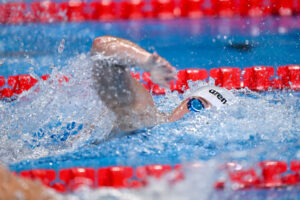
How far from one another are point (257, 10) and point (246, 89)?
1.82 meters

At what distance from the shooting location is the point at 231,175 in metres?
1.63

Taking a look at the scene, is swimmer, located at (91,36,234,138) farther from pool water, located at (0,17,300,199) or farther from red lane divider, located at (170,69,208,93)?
red lane divider, located at (170,69,208,93)

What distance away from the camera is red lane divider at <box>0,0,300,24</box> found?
4492 millimetres

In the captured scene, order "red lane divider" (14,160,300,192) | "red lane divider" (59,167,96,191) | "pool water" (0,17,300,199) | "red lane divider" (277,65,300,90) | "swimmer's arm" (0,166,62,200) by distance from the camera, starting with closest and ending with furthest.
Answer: "swimmer's arm" (0,166,62,200), "pool water" (0,17,300,199), "red lane divider" (14,160,300,192), "red lane divider" (59,167,96,191), "red lane divider" (277,65,300,90)

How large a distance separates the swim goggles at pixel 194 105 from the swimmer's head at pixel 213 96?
0.06 feet

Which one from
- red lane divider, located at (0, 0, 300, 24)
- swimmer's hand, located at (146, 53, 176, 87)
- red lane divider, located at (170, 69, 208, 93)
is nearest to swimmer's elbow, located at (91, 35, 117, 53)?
swimmer's hand, located at (146, 53, 176, 87)

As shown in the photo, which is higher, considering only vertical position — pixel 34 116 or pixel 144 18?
pixel 144 18

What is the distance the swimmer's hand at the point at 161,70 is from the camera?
5.11ft

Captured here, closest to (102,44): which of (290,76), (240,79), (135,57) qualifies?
(135,57)

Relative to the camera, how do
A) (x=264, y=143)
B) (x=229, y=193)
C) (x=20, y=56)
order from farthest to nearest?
1. (x=20, y=56)
2. (x=264, y=143)
3. (x=229, y=193)

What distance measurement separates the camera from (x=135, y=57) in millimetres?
1632

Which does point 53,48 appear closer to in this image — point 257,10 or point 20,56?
point 20,56

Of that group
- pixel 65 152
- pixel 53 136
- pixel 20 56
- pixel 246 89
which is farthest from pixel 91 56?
pixel 20 56

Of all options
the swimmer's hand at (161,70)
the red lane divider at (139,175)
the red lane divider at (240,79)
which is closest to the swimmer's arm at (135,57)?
the swimmer's hand at (161,70)
